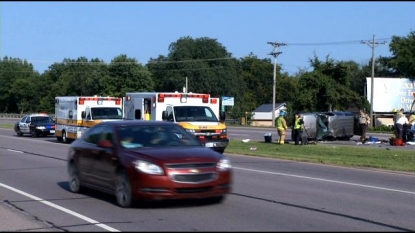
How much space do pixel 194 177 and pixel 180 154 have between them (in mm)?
538

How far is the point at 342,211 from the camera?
457 inches

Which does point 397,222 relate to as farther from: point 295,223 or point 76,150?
point 76,150

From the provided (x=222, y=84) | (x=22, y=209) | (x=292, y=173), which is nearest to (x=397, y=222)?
(x=22, y=209)

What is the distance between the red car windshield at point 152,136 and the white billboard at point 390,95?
182 ft

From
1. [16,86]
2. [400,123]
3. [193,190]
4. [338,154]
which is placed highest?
[16,86]

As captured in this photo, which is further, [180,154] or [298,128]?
[298,128]

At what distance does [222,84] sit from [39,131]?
6446 centimetres

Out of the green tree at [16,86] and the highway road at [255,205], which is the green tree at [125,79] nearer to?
the green tree at [16,86]

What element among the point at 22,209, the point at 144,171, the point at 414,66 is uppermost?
the point at 414,66

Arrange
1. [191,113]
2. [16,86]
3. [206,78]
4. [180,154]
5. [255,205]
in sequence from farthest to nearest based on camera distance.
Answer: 1. [16,86]
2. [206,78]
3. [191,113]
4. [255,205]
5. [180,154]

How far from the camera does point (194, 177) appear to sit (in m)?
11.3

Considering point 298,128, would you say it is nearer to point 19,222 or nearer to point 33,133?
point 33,133

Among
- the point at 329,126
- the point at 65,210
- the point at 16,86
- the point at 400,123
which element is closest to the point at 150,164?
the point at 65,210

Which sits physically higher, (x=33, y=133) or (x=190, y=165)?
(x=190, y=165)
